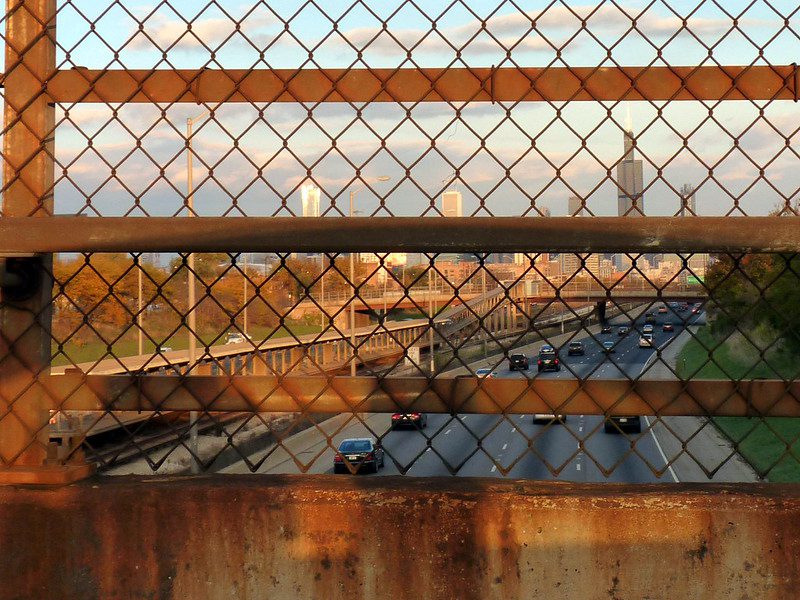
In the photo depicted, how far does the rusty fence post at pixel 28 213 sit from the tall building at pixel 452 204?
126cm

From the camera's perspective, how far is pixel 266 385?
2576 millimetres

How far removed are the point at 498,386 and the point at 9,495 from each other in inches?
60.6

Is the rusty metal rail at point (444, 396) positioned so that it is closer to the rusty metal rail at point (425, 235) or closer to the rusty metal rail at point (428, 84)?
the rusty metal rail at point (425, 235)

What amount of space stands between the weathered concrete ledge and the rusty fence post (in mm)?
151

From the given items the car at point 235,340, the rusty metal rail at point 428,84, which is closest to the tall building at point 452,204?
the rusty metal rail at point 428,84

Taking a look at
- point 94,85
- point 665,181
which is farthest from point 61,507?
point 665,181

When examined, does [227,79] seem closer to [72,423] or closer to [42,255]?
[42,255]

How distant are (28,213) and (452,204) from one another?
53.4 inches

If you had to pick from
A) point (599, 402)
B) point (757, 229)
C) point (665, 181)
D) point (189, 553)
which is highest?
point (665, 181)

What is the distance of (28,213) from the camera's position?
8.71ft

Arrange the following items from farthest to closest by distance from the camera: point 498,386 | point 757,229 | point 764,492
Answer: point 498,386 < point 764,492 < point 757,229

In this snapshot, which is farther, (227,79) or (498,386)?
(227,79)

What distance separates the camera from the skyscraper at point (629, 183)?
8.37 feet

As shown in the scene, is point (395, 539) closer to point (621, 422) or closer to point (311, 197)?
point (311, 197)
